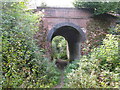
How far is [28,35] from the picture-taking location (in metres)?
4.38

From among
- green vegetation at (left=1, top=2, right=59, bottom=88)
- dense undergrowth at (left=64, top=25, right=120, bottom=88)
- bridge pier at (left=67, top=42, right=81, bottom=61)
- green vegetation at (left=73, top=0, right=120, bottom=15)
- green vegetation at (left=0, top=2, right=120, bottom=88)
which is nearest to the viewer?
dense undergrowth at (left=64, top=25, right=120, bottom=88)

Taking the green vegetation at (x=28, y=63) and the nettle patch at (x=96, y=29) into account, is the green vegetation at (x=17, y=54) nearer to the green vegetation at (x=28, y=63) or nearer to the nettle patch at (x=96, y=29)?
the green vegetation at (x=28, y=63)

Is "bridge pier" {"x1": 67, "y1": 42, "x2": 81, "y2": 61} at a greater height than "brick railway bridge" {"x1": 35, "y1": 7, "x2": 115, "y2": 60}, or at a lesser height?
lesser

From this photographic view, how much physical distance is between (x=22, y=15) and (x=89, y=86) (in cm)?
346

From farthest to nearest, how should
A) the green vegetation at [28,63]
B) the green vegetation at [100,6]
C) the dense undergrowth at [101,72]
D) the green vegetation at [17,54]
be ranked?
the green vegetation at [100,6], the green vegetation at [17,54], the green vegetation at [28,63], the dense undergrowth at [101,72]

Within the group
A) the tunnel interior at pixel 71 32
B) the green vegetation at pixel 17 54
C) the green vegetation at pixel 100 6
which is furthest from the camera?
the tunnel interior at pixel 71 32

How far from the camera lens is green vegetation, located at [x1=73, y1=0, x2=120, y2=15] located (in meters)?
5.84

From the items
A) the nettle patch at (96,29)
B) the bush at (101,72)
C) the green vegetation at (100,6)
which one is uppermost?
the green vegetation at (100,6)

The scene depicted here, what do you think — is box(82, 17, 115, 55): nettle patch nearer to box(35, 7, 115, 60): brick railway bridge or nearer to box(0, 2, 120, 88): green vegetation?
box(35, 7, 115, 60): brick railway bridge

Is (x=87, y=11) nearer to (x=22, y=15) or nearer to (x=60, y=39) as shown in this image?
(x=22, y=15)

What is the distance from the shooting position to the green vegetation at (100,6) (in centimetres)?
584

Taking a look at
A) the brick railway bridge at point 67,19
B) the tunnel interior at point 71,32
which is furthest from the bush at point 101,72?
the tunnel interior at point 71,32

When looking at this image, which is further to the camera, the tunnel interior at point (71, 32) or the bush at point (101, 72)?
the tunnel interior at point (71, 32)

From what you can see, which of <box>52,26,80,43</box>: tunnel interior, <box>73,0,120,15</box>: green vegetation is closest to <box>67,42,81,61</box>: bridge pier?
<box>52,26,80,43</box>: tunnel interior
